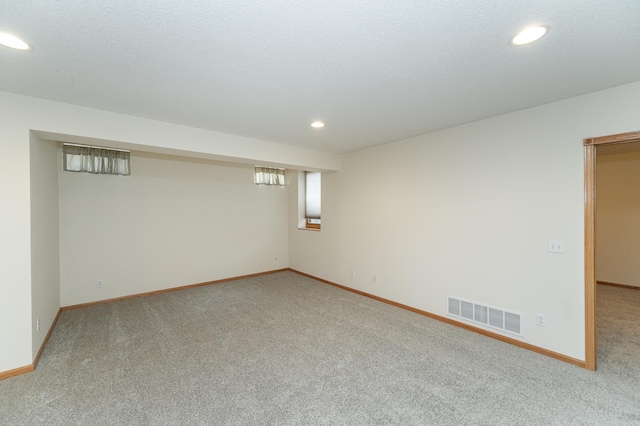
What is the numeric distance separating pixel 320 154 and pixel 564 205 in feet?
10.8

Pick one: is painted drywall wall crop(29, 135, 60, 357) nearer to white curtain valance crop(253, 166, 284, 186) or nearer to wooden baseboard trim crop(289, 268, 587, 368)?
white curtain valance crop(253, 166, 284, 186)

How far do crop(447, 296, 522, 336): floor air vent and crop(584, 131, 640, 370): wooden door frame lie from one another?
528mm

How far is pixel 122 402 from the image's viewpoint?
202 centimetres

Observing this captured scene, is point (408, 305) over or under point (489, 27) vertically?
under

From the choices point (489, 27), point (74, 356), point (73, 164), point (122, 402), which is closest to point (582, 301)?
point (489, 27)

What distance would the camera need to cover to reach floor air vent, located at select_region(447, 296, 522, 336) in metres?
2.88

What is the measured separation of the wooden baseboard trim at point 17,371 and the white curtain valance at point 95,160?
2.62m

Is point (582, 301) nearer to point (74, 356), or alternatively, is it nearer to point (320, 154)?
point (320, 154)

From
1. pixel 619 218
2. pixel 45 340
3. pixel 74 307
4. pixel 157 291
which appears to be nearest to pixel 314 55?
pixel 45 340

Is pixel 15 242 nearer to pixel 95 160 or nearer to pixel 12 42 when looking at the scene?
pixel 12 42

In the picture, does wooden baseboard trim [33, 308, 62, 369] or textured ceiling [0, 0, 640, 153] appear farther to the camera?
wooden baseboard trim [33, 308, 62, 369]

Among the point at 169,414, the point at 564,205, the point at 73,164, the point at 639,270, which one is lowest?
the point at 169,414

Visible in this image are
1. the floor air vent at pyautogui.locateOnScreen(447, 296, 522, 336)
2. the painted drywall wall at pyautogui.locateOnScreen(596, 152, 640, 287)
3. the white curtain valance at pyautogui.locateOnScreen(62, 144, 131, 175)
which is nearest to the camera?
the floor air vent at pyautogui.locateOnScreen(447, 296, 522, 336)

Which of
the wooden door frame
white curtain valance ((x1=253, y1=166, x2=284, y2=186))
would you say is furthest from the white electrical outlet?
white curtain valance ((x1=253, y1=166, x2=284, y2=186))
